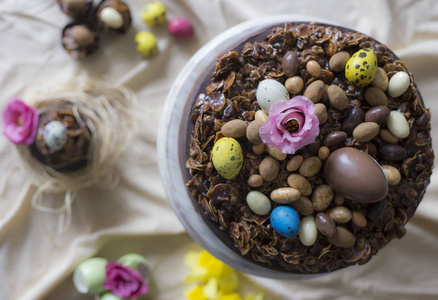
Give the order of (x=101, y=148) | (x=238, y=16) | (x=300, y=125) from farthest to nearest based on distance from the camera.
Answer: (x=238, y=16) < (x=101, y=148) < (x=300, y=125)

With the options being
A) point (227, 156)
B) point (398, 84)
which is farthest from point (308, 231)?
point (398, 84)

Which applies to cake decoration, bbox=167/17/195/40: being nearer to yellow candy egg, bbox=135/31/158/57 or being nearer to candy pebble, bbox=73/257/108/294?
yellow candy egg, bbox=135/31/158/57

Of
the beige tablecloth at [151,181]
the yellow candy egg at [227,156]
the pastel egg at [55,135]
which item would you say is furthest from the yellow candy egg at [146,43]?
the yellow candy egg at [227,156]

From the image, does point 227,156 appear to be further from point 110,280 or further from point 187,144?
point 110,280

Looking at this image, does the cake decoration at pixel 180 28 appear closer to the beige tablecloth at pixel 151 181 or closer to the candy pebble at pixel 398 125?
the beige tablecloth at pixel 151 181

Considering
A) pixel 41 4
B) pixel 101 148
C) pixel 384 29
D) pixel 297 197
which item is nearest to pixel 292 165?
pixel 297 197

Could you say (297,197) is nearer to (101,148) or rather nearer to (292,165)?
(292,165)
